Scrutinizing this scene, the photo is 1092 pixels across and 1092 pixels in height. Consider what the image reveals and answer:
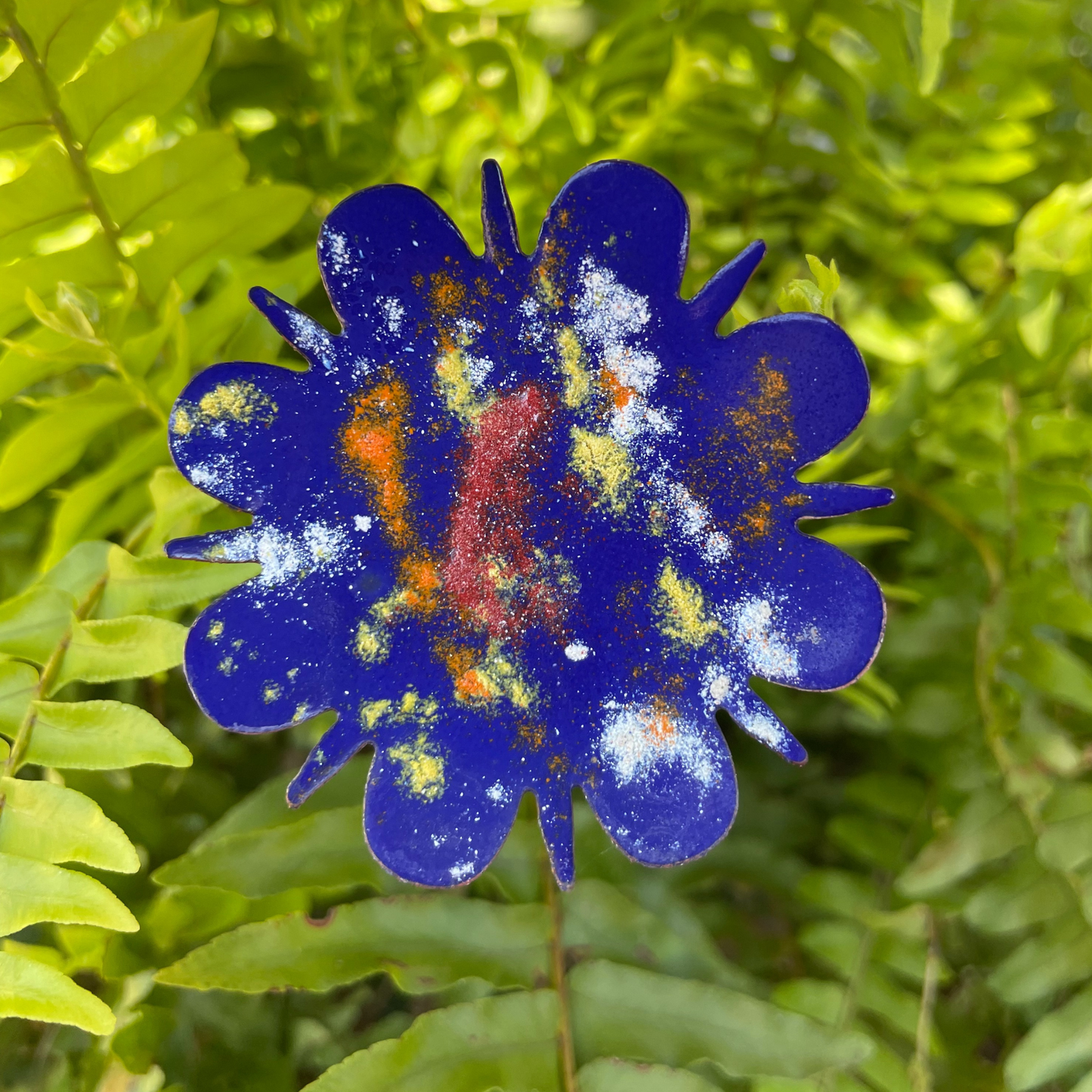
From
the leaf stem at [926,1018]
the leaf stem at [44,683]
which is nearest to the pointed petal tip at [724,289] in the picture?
the leaf stem at [44,683]

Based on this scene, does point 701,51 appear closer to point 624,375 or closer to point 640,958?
point 624,375

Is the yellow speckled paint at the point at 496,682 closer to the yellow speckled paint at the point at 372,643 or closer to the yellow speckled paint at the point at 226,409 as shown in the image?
the yellow speckled paint at the point at 372,643

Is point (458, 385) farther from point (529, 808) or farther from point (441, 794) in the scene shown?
point (529, 808)

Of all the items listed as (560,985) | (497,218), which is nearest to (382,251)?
(497,218)

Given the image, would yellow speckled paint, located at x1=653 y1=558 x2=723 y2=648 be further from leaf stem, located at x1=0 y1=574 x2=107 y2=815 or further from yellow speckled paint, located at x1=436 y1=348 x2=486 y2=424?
leaf stem, located at x1=0 y1=574 x2=107 y2=815

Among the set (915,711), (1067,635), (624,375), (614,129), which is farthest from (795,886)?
(614,129)

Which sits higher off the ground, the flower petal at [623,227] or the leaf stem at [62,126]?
the leaf stem at [62,126]
